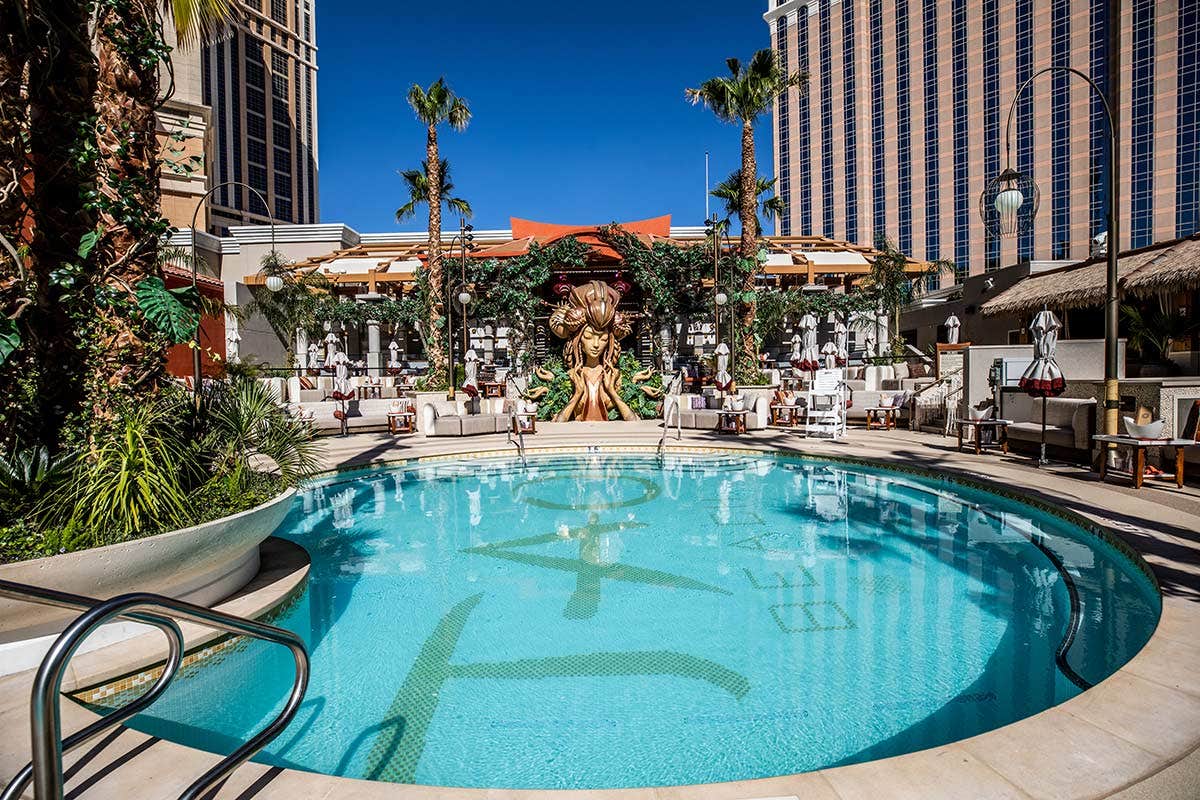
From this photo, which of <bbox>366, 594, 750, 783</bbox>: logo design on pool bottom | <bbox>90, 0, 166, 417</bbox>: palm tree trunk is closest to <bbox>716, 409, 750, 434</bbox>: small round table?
<bbox>366, 594, 750, 783</bbox>: logo design on pool bottom

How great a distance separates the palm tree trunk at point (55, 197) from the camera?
4.02m

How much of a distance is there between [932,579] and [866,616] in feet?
3.67

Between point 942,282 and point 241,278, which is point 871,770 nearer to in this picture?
point 241,278

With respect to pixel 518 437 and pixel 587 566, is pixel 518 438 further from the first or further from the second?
pixel 587 566

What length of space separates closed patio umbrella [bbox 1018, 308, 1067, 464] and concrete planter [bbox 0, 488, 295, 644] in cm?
932

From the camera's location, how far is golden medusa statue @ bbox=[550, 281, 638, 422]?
15.9 m

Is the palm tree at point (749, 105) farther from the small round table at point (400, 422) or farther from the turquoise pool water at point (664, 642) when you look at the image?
the turquoise pool water at point (664, 642)

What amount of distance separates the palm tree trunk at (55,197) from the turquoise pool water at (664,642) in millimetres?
2346

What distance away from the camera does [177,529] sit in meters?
3.70

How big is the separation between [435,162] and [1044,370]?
661 inches

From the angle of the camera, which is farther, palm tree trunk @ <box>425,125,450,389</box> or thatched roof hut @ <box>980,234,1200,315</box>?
palm tree trunk @ <box>425,125,450,389</box>

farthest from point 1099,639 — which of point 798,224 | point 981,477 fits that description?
point 798,224

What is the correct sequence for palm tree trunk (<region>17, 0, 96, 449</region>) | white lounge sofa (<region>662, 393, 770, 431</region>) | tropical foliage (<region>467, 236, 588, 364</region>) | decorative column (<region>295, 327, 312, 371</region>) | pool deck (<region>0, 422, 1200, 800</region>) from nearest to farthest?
pool deck (<region>0, 422, 1200, 800</region>)
palm tree trunk (<region>17, 0, 96, 449</region>)
white lounge sofa (<region>662, 393, 770, 431</region>)
tropical foliage (<region>467, 236, 588, 364</region>)
decorative column (<region>295, 327, 312, 371</region>)

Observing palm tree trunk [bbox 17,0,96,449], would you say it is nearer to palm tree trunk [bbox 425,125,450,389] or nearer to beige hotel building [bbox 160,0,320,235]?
palm tree trunk [bbox 425,125,450,389]
